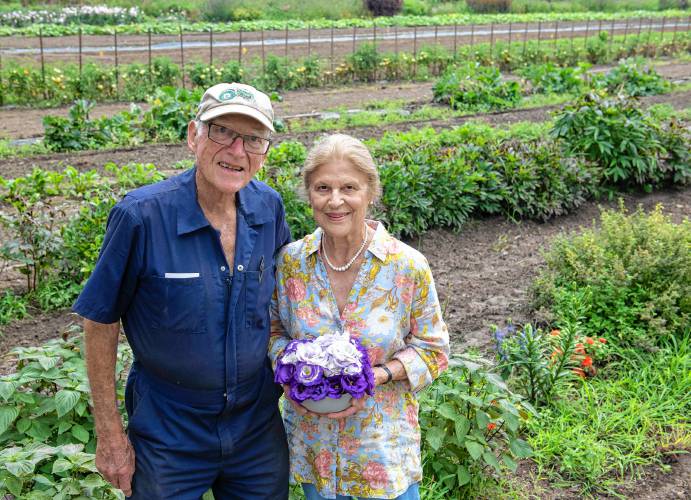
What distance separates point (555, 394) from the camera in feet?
15.7

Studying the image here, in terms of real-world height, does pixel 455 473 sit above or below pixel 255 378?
below

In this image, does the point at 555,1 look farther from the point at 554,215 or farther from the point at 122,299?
the point at 122,299

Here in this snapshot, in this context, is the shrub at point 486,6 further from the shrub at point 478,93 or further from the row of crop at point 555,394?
the row of crop at point 555,394

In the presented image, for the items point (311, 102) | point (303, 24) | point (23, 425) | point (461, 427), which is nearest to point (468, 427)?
point (461, 427)

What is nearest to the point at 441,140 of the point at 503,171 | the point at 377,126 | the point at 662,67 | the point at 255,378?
the point at 503,171

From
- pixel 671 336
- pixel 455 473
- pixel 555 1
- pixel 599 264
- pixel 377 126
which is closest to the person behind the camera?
pixel 455 473

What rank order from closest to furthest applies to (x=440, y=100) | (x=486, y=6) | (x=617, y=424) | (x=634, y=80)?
(x=617, y=424), (x=440, y=100), (x=634, y=80), (x=486, y=6)

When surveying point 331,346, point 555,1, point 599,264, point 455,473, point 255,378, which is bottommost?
point 455,473

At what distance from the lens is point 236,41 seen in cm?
2409

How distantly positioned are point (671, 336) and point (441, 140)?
13.5 ft

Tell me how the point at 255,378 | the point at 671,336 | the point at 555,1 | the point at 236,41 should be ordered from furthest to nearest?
the point at 555,1, the point at 236,41, the point at 671,336, the point at 255,378

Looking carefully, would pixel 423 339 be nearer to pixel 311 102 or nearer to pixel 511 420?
pixel 511 420

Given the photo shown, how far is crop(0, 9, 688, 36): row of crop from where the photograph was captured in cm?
2484

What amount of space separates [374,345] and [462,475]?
1348 millimetres
